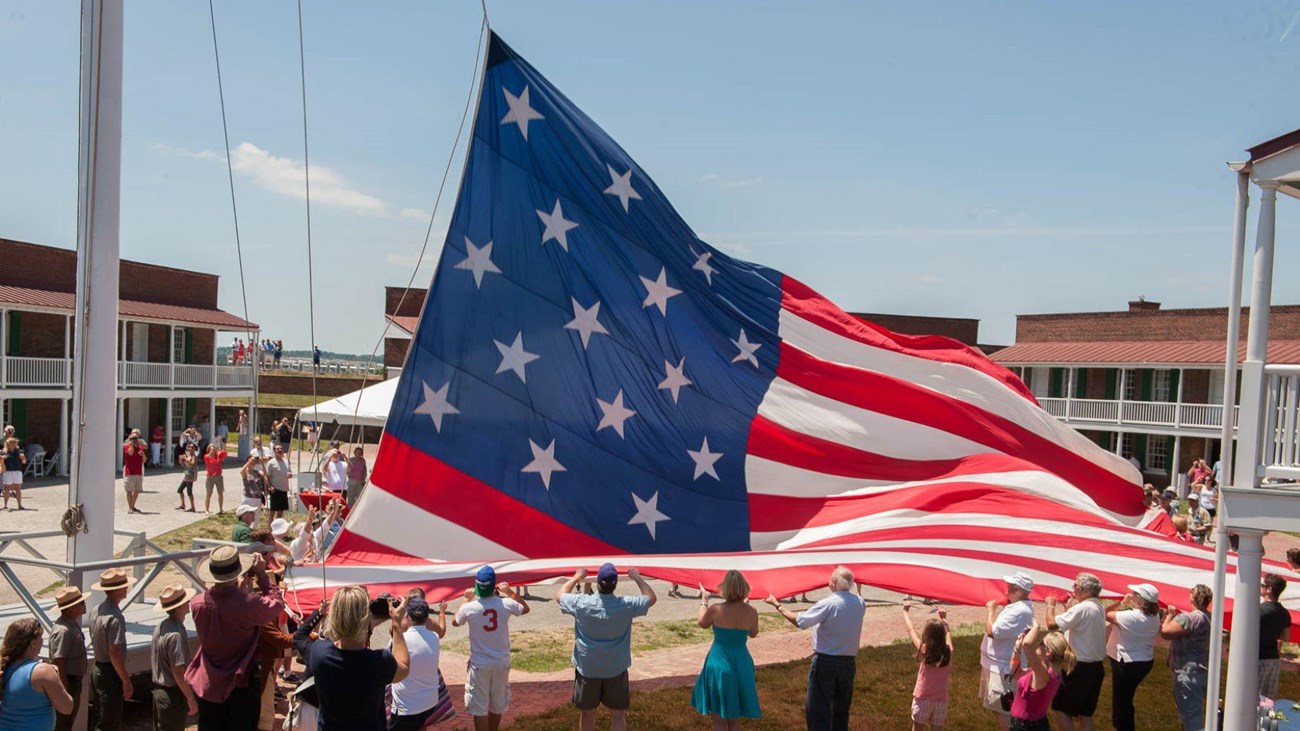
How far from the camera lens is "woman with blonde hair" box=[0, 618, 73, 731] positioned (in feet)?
15.8

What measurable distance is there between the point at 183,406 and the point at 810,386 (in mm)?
28296

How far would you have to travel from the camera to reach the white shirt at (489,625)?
620 cm

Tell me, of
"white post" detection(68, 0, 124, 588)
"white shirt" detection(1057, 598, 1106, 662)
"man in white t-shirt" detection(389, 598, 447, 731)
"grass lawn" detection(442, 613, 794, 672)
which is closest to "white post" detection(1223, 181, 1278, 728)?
"white shirt" detection(1057, 598, 1106, 662)

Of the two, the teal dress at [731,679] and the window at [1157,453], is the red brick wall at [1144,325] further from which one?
the teal dress at [731,679]

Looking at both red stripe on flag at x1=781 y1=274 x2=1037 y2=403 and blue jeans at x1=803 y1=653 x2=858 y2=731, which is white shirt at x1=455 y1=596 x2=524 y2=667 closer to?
blue jeans at x1=803 y1=653 x2=858 y2=731

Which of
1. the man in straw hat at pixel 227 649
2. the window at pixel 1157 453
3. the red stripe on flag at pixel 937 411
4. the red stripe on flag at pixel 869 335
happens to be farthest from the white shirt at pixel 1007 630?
the window at pixel 1157 453

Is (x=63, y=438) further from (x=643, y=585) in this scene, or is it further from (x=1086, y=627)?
(x=1086, y=627)

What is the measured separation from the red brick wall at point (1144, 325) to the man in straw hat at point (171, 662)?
114 ft

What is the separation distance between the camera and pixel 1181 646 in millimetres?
6859

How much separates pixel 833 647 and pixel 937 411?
8.34ft

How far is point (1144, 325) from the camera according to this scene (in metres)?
36.3

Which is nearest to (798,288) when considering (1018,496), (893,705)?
(1018,496)

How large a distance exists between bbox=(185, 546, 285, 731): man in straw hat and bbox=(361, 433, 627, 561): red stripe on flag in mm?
1257

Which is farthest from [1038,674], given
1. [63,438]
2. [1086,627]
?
[63,438]
